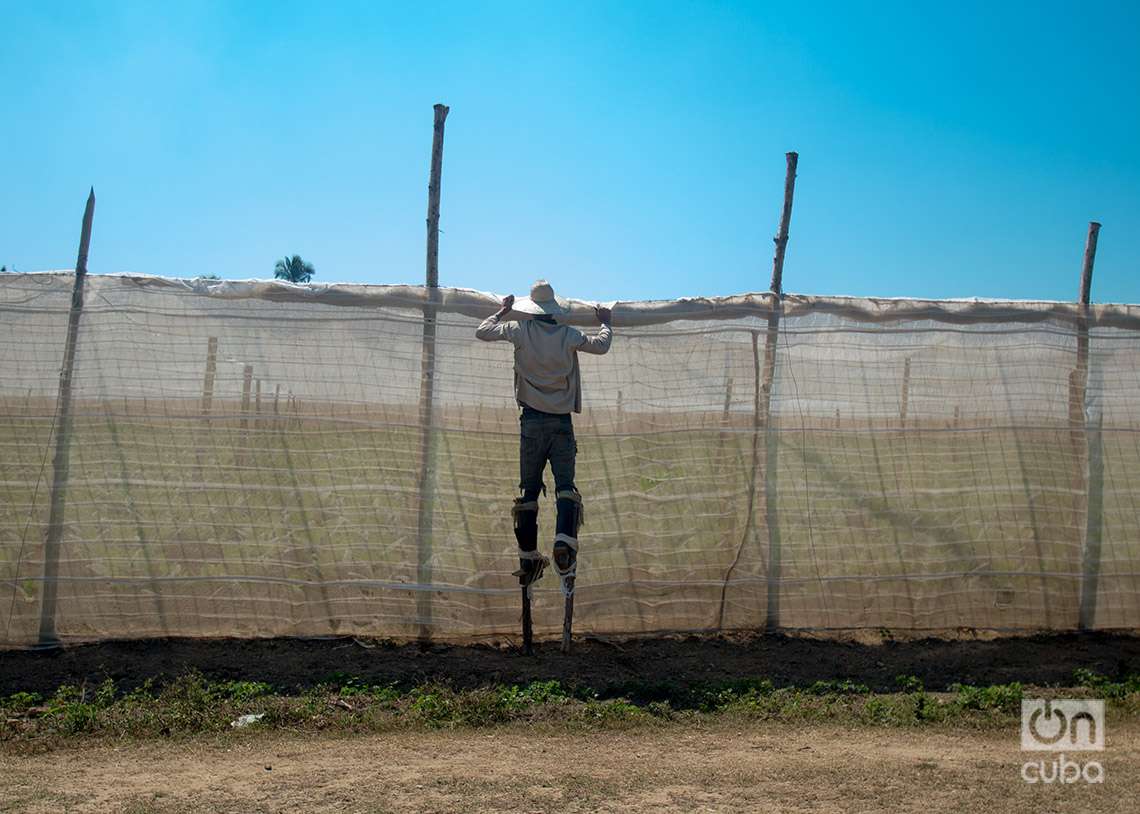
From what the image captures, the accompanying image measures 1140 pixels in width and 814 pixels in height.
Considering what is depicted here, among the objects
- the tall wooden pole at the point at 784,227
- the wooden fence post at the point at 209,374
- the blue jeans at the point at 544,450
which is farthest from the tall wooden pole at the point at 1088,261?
the wooden fence post at the point at 209,374

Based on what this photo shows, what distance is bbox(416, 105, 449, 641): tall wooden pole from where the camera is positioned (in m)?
6.11

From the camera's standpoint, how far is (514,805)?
3803 millimetres

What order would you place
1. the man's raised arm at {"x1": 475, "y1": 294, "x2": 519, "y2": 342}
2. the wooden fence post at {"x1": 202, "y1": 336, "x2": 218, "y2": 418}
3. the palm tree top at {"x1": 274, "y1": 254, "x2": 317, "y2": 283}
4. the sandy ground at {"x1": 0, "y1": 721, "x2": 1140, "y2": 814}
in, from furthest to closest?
the palm tree top at {"x1": 274, "y1": 254, "x2": 317, "y2": 283}, the wooden fence post at {"x1": 202, "y1": 336, "x2": 218, "y2": 418}, the man's raised arm at {"x1": 475, "y1": 294, "x2": 519, "y2": 342}, the sandy ground at {"x1": 0, "y1": 721, "x2": 1140, "y2": 814}

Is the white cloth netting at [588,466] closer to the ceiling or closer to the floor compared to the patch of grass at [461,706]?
closer to the ceiling

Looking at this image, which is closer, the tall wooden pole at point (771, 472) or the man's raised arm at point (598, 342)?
the man's raised arm at point (598, 342)

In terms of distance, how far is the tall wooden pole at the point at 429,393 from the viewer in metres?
6.11

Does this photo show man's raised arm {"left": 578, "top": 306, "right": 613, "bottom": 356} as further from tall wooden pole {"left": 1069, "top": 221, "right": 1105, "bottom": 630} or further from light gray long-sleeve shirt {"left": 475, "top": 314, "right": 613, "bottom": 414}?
tall wooden pole {"left": 1069, "top": 221, "right": 1105, "bottom": 630}

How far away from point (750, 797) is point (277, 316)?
4064 millimetres

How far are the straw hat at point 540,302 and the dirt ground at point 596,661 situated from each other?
2146 millimetres

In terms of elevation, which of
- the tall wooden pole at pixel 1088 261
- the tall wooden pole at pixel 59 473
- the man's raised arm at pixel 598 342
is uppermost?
the tall wooden pole at pixel 1088 261

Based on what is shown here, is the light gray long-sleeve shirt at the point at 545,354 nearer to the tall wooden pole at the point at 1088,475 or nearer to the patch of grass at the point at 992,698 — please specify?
the patch of grass at the point at 992,698

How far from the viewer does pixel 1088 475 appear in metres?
6.67

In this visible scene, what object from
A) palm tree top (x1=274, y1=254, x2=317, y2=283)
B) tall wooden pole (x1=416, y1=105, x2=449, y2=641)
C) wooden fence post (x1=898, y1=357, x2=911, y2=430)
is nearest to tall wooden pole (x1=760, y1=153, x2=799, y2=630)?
wooden fence post (x1=898, y1=357, x2=911, y2=430)

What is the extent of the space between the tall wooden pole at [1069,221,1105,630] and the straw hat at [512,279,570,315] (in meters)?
3.75
